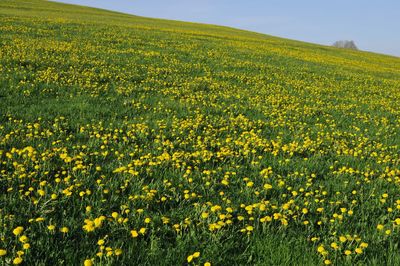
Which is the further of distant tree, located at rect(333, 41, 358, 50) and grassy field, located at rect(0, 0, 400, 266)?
distant tree, located at rect(333, 41, 358, 50)

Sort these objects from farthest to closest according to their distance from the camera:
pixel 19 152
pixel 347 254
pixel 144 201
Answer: pixel 19 152 → pixel 144 201 → pixel 347 254

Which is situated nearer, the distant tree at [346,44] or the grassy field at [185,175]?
the grassy field at [185,175]

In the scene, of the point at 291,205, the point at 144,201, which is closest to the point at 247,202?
the point at 291,205

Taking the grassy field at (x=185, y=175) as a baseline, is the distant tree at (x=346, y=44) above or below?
above

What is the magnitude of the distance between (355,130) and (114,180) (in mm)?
6416

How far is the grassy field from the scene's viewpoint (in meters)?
3.20

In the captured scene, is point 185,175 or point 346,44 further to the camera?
point 346,44

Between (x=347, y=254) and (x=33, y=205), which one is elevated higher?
(x=347, y=254)

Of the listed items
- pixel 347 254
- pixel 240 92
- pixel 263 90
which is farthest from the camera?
pixel 263 90

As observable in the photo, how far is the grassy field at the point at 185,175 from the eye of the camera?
3197mm

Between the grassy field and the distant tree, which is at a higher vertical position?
the distant tree

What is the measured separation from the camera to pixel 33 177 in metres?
4.34

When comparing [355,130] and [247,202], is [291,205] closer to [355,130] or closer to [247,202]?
[247,202]

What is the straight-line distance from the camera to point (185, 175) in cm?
464
